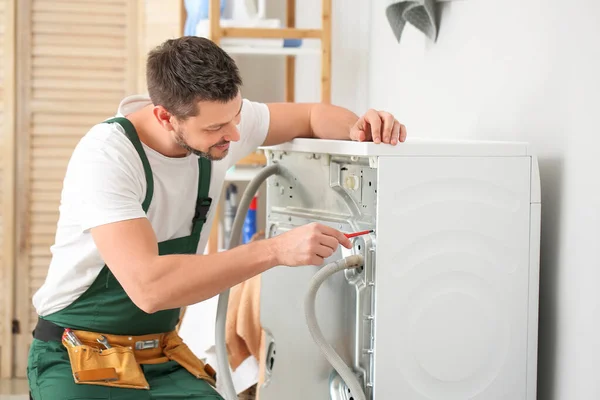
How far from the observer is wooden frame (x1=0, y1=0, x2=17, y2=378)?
306 cm

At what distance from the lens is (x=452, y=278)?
50.3 inches

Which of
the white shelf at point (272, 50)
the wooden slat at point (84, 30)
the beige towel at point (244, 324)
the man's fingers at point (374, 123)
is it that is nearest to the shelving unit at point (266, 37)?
the white shelf at point (272, 50)

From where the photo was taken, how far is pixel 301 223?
156 centimetres

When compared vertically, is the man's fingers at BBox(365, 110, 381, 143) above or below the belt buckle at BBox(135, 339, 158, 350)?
above

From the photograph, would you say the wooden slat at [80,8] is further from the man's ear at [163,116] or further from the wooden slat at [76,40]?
the man's ear at [163,116]

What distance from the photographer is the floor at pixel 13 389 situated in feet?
9.85

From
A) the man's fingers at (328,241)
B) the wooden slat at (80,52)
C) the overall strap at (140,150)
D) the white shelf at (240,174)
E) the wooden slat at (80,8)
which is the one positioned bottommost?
the man's fingers at (328,241)

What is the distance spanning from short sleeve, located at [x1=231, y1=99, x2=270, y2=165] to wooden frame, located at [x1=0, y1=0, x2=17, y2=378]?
1762 mm

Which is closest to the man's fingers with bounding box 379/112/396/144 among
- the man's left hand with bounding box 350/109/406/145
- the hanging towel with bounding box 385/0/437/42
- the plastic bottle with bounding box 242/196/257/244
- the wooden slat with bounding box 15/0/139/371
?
the man's left hand with bounding box 350/109/406/145

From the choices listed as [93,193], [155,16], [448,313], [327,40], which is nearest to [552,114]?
[448,313]

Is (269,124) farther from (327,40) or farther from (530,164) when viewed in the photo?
(327,40)

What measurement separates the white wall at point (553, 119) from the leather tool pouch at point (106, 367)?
2.42ft

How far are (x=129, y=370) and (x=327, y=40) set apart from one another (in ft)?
4.48

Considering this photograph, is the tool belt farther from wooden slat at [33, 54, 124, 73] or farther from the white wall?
wooden slat at [33, 54, 124, 73]
